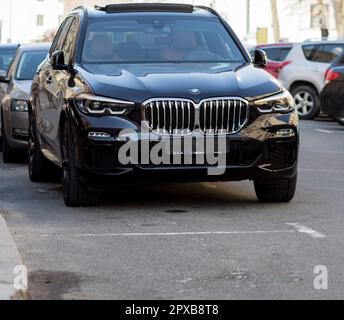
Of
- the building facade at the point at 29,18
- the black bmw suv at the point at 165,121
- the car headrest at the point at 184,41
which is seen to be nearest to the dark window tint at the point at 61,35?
the black bmw suv at the point at 165,121

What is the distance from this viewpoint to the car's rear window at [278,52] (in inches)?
1151

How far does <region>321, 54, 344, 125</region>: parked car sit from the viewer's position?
22.4 metres

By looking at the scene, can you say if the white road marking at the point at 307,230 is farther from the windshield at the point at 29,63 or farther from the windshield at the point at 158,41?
the windshield at the point at 29,63

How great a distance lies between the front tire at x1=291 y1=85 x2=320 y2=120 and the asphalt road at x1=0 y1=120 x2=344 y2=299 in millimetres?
14564

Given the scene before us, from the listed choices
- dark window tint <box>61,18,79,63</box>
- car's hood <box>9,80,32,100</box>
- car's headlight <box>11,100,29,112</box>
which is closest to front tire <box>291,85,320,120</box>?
car's hood <box>9,80,32,100</box>

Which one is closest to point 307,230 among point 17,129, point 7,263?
point 7,263

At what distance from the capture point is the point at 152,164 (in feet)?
34.2

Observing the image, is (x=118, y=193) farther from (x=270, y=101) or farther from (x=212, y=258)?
(x=212, y=258)

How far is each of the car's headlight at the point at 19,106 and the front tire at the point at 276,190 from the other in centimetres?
490

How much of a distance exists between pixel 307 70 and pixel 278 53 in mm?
1738

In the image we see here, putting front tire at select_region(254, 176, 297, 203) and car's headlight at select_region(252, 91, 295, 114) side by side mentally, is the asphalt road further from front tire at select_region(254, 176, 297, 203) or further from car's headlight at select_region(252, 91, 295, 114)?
car's headlight at select_region(252, 91, 295, 114)

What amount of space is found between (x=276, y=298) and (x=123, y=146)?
3.62 meters

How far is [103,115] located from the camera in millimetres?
10438

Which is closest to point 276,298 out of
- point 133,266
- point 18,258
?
point 133,266
